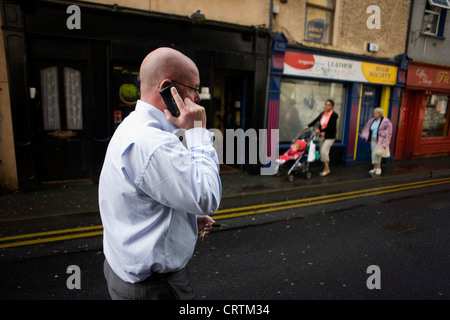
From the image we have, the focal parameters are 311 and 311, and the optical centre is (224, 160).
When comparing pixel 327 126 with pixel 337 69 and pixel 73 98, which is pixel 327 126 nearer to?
pixel 337 69

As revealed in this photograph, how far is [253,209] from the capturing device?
6250 millimetres

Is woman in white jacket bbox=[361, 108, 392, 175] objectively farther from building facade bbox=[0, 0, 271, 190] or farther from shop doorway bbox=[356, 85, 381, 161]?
building facade bbox=[0, 0, 271, 190]

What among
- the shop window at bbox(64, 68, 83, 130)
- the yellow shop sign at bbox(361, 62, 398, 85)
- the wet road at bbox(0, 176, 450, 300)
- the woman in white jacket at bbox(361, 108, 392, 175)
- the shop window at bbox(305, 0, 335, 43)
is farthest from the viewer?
the yellow shop sign at bbox(361, 62, 398, 85)

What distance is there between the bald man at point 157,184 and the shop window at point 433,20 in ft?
45.7

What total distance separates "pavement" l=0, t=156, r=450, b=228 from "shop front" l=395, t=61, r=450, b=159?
1.41 m

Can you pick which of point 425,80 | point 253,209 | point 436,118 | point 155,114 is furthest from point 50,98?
point 436,118

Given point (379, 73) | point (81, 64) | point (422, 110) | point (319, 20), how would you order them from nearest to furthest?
1. point (81, 64)
2. point (319, 20)
3. point (379, 73)
4. point (422, 110)

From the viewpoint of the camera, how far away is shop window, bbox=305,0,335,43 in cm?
987

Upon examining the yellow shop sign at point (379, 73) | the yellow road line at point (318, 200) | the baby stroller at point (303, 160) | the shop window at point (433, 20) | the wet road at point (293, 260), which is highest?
the shop window at point (433, 20)

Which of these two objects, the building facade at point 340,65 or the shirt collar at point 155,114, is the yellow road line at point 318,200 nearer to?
the building facade at point 340,65

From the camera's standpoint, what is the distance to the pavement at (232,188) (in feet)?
17.7

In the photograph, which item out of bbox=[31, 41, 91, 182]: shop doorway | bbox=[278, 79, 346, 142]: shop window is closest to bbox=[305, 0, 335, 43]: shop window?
bbox=[278, 79, 346, 142]: shop window

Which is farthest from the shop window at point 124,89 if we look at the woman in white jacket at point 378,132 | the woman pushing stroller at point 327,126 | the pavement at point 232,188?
the woman in white jacket at point 378,132

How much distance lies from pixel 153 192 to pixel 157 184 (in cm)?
5
